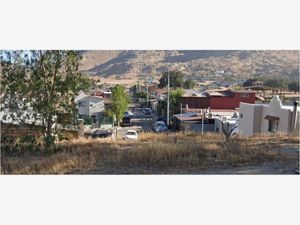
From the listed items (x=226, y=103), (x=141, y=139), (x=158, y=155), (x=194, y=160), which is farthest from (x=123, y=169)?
(x=226, y=103)

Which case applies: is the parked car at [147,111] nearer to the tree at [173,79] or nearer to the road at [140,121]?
the road at [140,121]

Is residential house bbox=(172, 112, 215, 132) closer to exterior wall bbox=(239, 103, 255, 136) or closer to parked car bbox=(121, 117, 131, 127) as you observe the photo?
exterior wall bbox=(239, 103, 255, 136)

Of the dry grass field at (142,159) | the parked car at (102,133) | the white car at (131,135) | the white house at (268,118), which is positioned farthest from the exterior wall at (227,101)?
the dry grass field at (142,159)

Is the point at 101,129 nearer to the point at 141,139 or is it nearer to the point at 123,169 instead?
the point at 141,139

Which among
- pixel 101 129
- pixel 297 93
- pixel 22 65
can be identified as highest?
pixel 22 65

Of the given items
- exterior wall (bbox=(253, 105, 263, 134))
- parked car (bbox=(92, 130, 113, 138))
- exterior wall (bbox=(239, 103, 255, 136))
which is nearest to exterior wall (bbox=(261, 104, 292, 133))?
exterior wall (bbox=(253, 105, 263, 134))

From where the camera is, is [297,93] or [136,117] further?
[136,117]

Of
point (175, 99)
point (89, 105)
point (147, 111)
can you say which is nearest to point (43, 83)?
point (89, 105)
